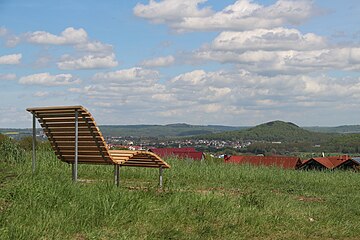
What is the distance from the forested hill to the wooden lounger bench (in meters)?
94.2

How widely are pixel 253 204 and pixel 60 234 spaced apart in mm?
3251

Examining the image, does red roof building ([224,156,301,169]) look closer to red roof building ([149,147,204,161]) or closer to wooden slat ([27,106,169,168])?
red roof building ([149,147,204,161])

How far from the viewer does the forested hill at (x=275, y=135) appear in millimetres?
105875

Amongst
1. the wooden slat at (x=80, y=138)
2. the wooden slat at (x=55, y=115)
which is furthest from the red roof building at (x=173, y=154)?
the wooden slat at (x=55, y=115)

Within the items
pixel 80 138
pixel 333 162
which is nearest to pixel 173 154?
pixel 80 138

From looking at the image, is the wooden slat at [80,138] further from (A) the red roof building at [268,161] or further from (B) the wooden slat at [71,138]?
(A) the red roof building at [268,161]

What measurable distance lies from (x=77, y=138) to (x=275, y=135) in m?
105

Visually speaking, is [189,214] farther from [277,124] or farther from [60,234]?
[277,124]

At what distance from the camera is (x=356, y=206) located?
907 centimetres

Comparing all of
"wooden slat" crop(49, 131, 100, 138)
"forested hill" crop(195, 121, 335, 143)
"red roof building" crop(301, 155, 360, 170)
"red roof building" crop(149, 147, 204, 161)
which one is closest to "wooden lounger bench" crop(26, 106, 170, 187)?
"wooden slat" crop(49, 131, 100, 138)

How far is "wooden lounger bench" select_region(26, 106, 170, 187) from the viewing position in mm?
8258

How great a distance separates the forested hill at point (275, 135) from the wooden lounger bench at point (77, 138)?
94.2 m

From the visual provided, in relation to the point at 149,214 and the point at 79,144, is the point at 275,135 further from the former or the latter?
the point at 149,214

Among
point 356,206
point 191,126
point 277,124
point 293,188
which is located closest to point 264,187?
point 293,188
